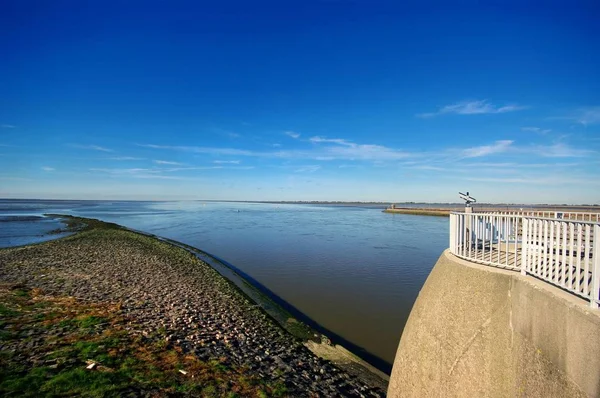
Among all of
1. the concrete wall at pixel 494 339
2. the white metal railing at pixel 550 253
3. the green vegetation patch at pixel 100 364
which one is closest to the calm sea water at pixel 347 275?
the concrete wall at pixel 494 339

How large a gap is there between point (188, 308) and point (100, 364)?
178 inches

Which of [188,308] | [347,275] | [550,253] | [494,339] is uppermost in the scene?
[550,253]

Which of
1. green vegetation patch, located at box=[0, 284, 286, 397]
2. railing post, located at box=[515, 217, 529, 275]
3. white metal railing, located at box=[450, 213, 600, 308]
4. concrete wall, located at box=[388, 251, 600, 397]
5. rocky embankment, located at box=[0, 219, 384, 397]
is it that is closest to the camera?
concrete wall, located at box=[388, 251, 600, 397]

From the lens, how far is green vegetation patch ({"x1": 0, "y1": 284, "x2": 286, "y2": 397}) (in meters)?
5.54

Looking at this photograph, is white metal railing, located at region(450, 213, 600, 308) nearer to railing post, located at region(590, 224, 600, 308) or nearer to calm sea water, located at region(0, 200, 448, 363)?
railing post, located at region(590, 224, 600, 308)

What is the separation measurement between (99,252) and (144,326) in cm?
1686

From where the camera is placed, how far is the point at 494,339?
15.9 ft

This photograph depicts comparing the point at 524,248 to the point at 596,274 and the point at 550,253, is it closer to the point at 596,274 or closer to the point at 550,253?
the point at 550,253

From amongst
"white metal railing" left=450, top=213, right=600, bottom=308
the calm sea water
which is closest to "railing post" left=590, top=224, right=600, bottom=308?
"white metal railing" left=450, top=213, right=600, bottom=308

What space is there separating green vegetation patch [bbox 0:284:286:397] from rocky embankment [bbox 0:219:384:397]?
0.36 m

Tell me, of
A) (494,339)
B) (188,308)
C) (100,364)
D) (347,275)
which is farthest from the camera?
(347,275)

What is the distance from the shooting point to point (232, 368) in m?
6.96

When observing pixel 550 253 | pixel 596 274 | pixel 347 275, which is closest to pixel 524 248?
pixel 550 253

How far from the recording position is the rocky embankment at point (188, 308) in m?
7.34
